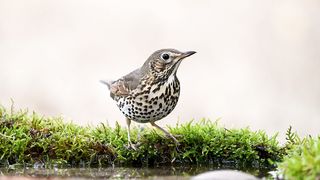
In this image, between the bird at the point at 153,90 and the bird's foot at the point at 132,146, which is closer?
the bird's foot at the point at 132,146

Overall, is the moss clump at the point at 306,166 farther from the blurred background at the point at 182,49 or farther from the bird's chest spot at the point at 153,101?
the blurred background at the point at 182,49

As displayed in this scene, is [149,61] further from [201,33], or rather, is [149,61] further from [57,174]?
[201,33]

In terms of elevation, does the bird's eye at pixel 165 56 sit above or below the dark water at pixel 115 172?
above

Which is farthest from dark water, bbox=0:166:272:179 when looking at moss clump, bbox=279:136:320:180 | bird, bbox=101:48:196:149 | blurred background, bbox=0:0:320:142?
blurred background, bbox=0:0:320:142

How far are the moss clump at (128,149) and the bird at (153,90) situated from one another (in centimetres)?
50

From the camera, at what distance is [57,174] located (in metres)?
5.80

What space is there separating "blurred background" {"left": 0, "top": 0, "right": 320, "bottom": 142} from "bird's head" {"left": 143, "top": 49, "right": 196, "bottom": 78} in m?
4.64

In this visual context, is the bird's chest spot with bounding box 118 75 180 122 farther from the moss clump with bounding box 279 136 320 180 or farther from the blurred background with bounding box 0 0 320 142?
the blurred background with bounding box 0 0 320 142

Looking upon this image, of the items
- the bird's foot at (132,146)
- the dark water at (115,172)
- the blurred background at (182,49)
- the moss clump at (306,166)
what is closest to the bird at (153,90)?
the bird's foot at (132,146)

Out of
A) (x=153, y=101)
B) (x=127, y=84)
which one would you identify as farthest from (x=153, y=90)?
(x=127, y=84)

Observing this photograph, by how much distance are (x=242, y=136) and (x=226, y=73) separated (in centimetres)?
713

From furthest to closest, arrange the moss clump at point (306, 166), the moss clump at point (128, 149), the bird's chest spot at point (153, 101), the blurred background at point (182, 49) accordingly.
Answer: the blurred background at point (182, 49), the bird's chest spot at point (153, 101), the moss clump at point (128, 149), the moss clump at point (306, 166)

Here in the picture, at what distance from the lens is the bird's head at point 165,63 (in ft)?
24.5

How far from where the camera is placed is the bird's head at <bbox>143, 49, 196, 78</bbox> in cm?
746
